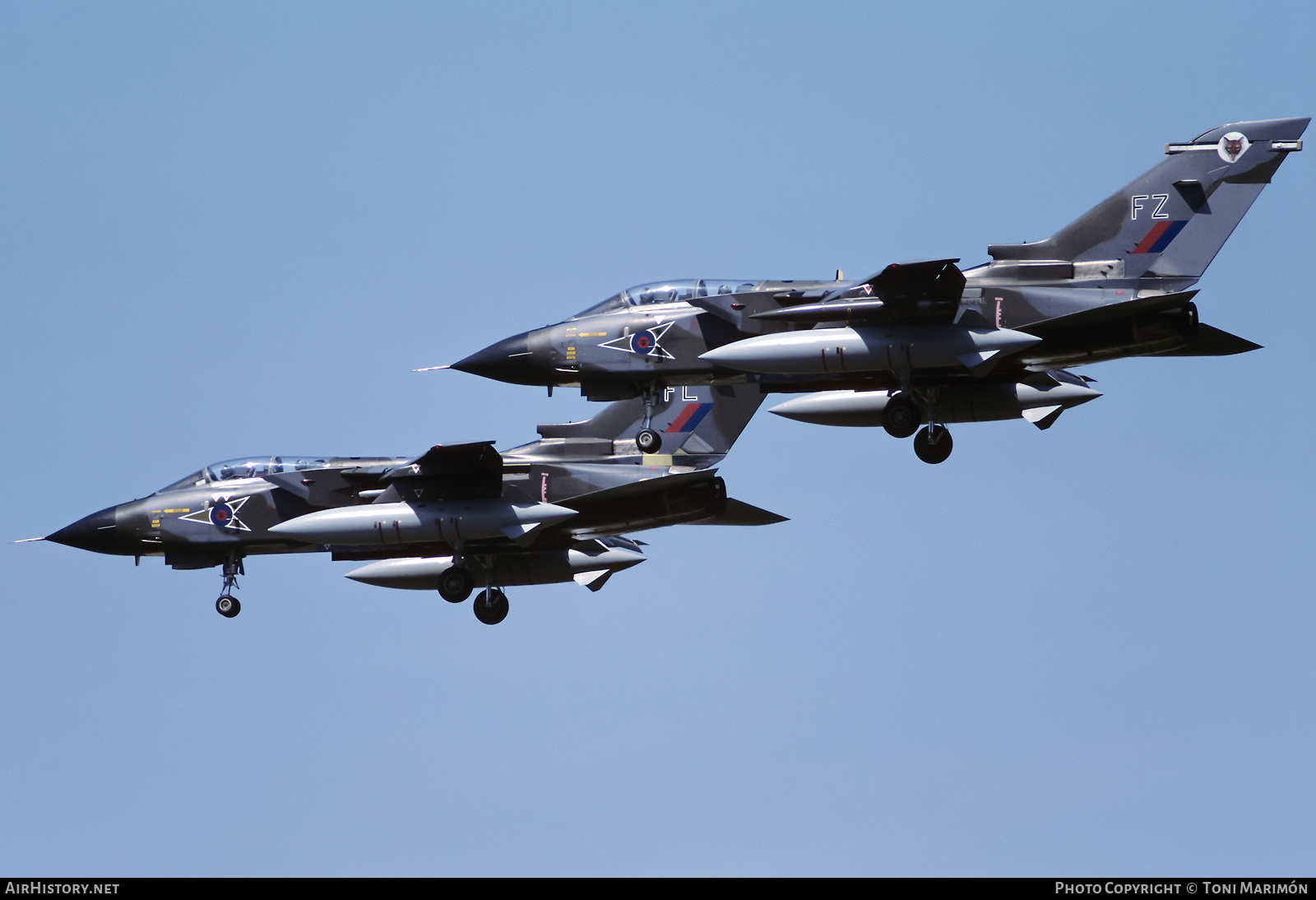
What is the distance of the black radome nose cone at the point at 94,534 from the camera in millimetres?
39562

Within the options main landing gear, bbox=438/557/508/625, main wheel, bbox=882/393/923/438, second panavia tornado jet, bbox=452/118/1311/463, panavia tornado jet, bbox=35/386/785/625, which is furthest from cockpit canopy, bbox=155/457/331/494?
main wheel, bbox=882/393/923/438

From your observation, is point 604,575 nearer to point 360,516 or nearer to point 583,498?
point 583,498

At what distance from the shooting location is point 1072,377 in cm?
3619

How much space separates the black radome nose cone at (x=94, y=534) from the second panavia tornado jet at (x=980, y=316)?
10470mm

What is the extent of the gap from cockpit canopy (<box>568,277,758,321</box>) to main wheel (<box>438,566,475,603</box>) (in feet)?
17.5

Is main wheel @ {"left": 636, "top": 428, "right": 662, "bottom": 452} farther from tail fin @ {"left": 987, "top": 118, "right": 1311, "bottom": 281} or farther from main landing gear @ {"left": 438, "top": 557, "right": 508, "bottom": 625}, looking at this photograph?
tail fin @ {"left": 987, "top": 118, "right": 1311, "bottom": 281}

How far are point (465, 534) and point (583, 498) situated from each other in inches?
90.0

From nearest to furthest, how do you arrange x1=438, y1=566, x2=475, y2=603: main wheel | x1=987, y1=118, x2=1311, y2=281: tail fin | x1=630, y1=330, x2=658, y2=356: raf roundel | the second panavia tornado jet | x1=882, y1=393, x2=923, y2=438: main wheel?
1. the second panavia tornado jet
2. x1=987, y1=118, x2=1311, y2=281: tail fin
3. x1=882, y1=393, x2=923, y2=438: main wheel
4. x1=630, y1=330, x2=658, y2=356: raf roundel
5. x1=438, y1=566, x2=475, y2=603: main wheel

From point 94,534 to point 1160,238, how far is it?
21.2 m

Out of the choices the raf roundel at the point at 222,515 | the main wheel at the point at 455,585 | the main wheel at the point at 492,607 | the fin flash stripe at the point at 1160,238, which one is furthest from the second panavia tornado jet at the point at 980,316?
the raf roundel at the point at 222,515

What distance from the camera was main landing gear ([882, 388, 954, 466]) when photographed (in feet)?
112

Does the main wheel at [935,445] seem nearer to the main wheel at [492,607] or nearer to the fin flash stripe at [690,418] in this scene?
the fin flash stripe at [690,418]

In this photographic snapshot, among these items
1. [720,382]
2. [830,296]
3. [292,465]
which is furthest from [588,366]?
[292,465]
